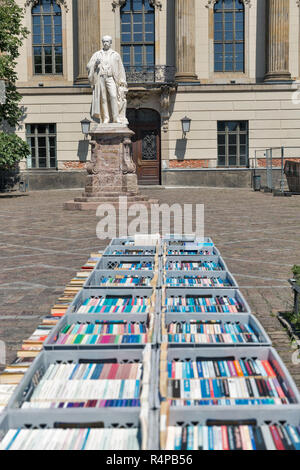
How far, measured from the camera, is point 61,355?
109 inches

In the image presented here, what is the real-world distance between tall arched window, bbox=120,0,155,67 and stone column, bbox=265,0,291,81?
624 centimetres

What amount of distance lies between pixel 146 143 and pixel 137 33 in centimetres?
603

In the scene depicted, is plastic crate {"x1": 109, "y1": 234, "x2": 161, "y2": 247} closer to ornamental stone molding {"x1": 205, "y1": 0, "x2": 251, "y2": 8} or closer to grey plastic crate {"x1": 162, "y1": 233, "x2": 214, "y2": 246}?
grey plastic crate {"x1": 162, "y1": 233, "x2": 214, "y2": 246}

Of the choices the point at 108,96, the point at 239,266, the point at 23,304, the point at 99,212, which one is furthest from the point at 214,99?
the point at 23,304

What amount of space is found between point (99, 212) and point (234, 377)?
1241 cm

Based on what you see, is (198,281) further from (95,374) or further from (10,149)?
(10,149)

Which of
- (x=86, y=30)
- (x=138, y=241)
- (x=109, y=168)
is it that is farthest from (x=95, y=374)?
(x=86, y=30)

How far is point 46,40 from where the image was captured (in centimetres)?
3089

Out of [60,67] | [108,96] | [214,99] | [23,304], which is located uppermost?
[60,67]

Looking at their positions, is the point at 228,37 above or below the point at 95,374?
above

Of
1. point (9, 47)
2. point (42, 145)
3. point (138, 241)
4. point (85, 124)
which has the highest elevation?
point (9, 47)

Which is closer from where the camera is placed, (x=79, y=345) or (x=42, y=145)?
(x=79, y=345)

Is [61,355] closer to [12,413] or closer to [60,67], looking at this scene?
[12,413]

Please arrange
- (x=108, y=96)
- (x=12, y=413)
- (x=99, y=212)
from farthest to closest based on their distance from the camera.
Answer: (x=108, y=96)
(x=99, y=212)
(x=12, y=413)
